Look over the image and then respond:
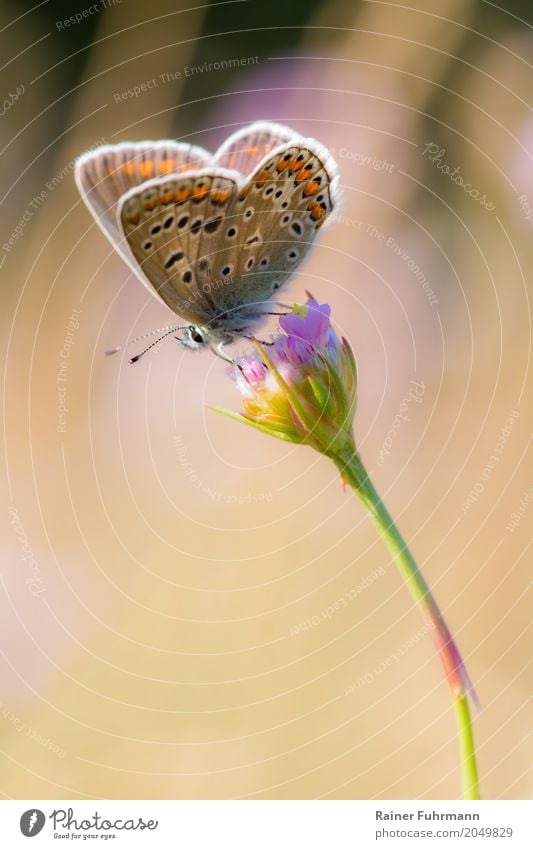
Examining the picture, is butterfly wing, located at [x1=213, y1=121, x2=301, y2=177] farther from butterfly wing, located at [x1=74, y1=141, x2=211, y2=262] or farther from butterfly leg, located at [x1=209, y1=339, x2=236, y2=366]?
butterfly leg, located at [x1=209, y1=339, x2=236, y2=366]

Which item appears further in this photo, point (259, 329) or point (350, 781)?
point (350, 781)

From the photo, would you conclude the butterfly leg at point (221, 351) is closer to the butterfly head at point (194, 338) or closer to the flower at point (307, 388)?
the butterfly head at point (194, 338)
